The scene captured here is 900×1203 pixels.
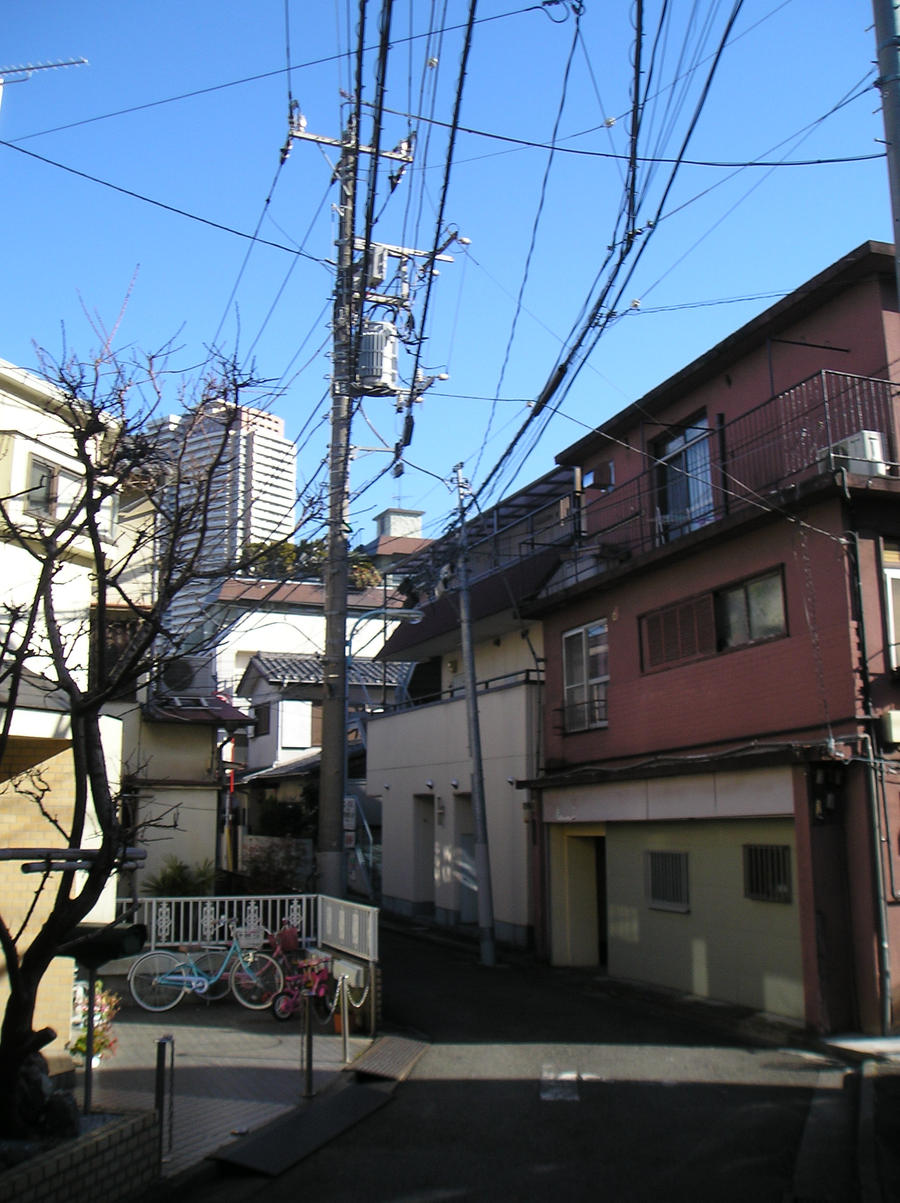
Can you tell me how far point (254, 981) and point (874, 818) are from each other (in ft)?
26.1

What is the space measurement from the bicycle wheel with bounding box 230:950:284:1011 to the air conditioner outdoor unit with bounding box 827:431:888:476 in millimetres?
9627

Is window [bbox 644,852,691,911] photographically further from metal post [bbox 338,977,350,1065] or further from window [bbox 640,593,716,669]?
metal post [bbox 338,977,350,1065]

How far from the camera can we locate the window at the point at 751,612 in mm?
13758

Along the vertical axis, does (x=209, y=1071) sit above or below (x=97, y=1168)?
below

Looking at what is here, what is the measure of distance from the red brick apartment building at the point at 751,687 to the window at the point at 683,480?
0.16 feet

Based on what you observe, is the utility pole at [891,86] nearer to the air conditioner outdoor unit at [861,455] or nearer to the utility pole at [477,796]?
the air conditioner outdoor unit at [861,455]

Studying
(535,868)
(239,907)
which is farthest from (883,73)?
(535,868)

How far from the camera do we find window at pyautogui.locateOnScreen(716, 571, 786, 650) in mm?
13758

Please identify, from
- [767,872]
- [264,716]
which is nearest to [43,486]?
[767,872]

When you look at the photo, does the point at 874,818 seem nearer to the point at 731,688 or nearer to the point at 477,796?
the point at 731,688

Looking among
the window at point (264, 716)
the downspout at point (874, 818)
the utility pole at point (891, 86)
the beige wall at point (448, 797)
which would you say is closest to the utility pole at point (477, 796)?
the beige wall at point (448, 797)

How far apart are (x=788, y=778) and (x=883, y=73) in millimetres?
7835

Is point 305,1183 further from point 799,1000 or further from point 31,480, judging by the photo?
point 31,480

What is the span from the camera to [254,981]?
13539mm
